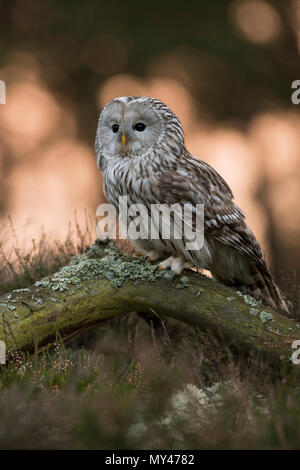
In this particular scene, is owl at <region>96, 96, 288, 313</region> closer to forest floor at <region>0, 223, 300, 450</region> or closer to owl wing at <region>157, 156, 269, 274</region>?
owl wing at <region>157, 156, 269, 274</region>

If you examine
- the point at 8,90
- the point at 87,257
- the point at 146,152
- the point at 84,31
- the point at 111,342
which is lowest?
the point at 111,342

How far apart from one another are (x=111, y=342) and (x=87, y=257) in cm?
73

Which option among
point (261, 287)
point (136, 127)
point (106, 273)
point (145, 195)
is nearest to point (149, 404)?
point (106, 273)

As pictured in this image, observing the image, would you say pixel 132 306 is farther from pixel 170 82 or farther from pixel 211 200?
pixel 170 82

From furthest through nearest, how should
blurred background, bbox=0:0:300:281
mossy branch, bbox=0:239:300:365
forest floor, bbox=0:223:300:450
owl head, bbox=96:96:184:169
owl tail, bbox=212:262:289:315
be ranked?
blurred background, bbox=0:0:300:281 → owl tail, bbox=212:262:289:315 → owl head, bbox=96:96:184:169 → mossy branch, bbox=0:239:300:365 → forest floor, bbox=0:223:300:450

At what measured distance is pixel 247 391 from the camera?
2854 mm

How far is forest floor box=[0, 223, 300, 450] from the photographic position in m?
2.49

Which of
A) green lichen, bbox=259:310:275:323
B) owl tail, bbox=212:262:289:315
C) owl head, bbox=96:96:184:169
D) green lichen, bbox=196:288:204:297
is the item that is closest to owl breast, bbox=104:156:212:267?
owl head, bbox=96:96:184:169

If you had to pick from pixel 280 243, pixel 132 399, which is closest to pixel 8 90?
pixel 280 243

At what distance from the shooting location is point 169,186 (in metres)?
3.92

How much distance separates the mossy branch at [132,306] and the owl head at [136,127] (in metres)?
0.79

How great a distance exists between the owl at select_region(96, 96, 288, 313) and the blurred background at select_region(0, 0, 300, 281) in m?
4.43

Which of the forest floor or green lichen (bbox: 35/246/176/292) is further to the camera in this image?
green lichen (bbox: 35/246/176/292)
